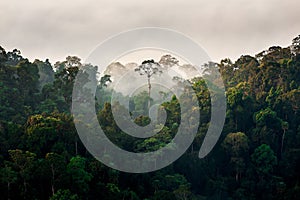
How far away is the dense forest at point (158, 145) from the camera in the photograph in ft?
39.0

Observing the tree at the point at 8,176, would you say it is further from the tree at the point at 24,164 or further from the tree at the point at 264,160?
the tree at the point at 264,160

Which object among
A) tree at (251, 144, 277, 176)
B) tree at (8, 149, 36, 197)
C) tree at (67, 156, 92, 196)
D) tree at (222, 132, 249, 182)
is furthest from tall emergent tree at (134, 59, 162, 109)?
tree at (8, 149, 36, 197)

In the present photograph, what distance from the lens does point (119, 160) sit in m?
13.9

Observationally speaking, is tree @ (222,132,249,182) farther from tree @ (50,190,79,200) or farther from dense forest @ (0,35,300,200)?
tree @ (50,190,79,200)

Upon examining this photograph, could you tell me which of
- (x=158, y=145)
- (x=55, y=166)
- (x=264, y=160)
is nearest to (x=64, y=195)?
(x=55, y=166)

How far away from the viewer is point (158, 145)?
48.9 ft

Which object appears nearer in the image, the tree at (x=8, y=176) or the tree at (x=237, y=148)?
the tree at (x=8, y=176)

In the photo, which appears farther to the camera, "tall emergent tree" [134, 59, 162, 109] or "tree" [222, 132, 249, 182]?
"tall emergent tree" [134, 59, 162, 109]

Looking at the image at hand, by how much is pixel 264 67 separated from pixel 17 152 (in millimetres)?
11992

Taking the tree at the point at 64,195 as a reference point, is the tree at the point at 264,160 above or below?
above

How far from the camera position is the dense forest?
1188 cm

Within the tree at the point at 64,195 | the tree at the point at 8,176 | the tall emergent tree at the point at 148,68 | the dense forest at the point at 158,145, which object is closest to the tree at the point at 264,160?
the dense forest at the point at 158,145

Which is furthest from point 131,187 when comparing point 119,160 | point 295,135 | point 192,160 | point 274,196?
point 295,135

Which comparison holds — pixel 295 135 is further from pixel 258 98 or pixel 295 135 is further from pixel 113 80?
pixel 113 80
